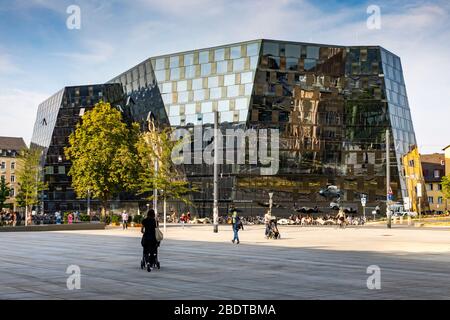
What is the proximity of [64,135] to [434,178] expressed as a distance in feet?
262

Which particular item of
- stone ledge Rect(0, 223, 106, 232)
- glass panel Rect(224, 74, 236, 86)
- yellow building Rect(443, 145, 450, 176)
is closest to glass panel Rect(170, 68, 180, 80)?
glass panel Rect(224, 74, 236, 86)

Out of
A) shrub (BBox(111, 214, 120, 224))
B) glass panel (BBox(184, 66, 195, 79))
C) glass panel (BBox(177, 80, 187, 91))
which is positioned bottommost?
shrub (BBox(111, 214, 120, 224))

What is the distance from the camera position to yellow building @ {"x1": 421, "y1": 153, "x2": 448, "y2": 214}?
13238 centimetres

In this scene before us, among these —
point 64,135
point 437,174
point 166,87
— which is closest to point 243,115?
point 166,87

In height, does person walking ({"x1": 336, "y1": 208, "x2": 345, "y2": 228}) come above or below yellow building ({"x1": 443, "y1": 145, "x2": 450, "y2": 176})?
below

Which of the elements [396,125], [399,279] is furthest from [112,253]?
[396,125]

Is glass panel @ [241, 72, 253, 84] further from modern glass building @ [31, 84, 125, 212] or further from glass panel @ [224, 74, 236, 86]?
modern glass building @ [31, 84, 125, 212]

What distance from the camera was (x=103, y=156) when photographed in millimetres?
60219

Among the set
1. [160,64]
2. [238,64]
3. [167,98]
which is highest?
[160,64]

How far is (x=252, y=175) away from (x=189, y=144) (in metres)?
9.07

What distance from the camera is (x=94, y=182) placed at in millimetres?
59781

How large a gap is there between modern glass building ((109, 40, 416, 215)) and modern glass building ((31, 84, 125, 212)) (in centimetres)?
1436

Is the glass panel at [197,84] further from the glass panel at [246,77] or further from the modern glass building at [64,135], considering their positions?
the modern glass building at [64,135]

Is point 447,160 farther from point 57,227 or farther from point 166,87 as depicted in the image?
point 57,227
